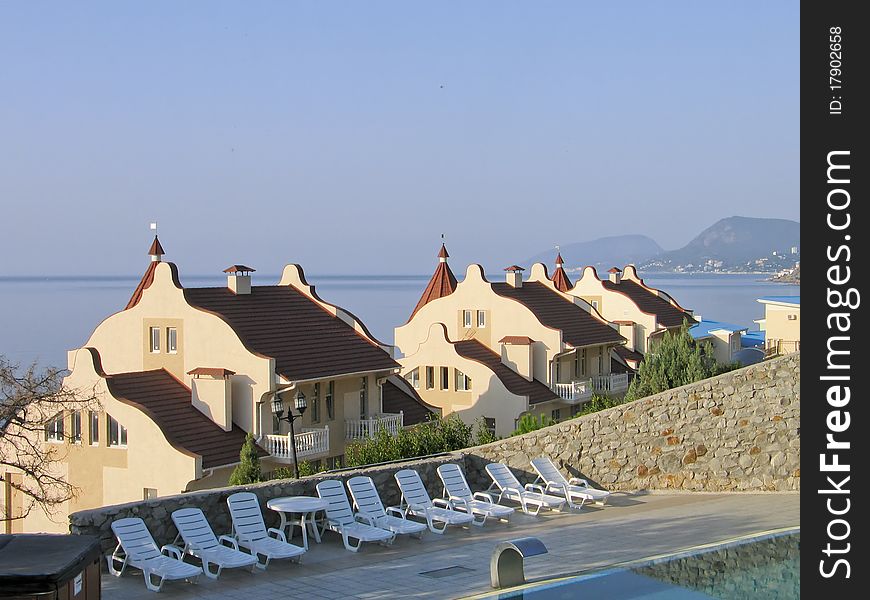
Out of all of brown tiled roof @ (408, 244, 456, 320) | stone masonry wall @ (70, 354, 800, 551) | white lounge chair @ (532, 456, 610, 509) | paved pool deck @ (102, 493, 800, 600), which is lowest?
paved pool deck @ (102, 493, 800, 600)

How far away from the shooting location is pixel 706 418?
54.2ft

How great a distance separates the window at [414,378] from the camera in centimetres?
3634

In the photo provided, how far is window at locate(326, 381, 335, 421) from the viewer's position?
27.7 metres

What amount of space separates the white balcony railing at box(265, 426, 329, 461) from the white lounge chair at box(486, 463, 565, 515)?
9.70 meters

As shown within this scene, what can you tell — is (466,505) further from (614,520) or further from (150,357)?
(150,357)

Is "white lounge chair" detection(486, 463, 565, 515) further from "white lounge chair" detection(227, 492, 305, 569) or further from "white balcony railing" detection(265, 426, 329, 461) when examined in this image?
"white balcony railing" detection(265, 426, 329, 461)

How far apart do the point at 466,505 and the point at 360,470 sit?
166cm

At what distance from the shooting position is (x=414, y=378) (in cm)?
3650

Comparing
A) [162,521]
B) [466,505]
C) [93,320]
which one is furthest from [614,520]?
[93,320]

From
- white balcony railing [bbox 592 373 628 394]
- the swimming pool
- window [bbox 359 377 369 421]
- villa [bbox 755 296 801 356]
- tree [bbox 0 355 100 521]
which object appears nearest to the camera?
the swimming pool

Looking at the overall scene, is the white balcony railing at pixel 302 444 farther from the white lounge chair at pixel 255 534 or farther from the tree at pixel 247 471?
the white lounge chair at pixel 255 534

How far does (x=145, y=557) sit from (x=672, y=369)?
56.1 feet

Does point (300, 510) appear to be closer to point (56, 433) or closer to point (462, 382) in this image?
point (56, 433)

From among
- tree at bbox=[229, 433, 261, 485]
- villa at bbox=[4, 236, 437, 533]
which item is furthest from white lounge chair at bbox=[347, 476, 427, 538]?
villa at bbox=[4, 236, 437, 533]
